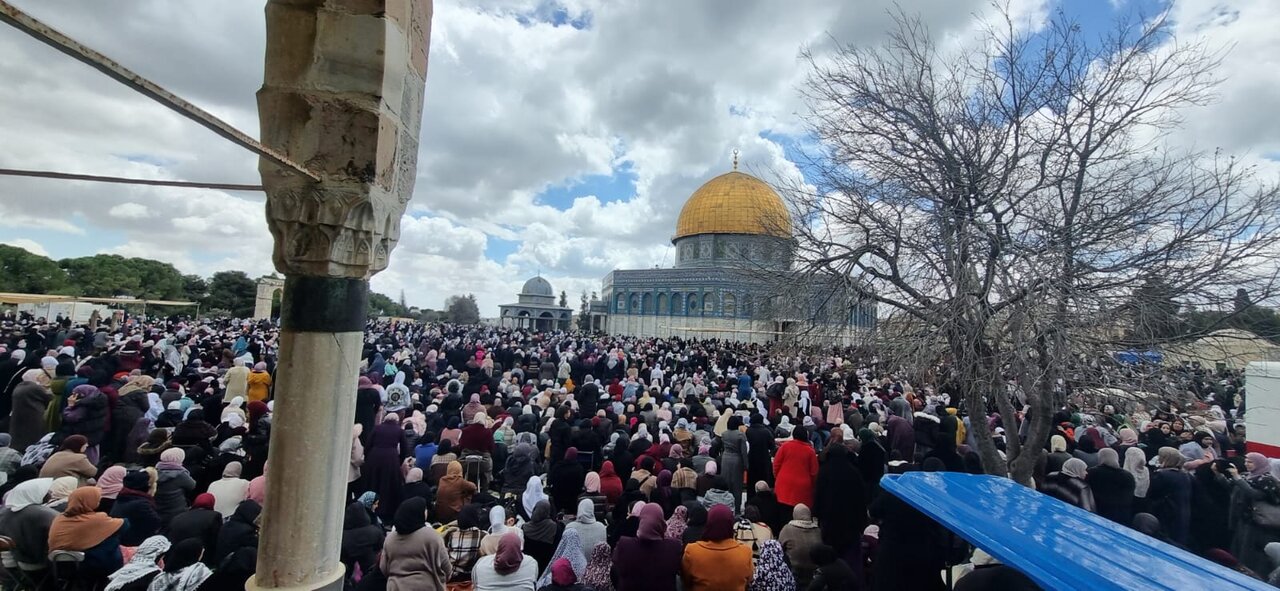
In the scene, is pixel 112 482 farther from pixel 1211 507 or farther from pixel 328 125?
pixel 1211 507

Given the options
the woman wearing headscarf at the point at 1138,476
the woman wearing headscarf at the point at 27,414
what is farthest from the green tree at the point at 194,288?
the woman wearing headscarf at the point at 1138,476

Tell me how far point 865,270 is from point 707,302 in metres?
35.9

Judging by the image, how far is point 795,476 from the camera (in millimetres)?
6102

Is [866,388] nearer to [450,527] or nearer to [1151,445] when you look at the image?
[1151,445]

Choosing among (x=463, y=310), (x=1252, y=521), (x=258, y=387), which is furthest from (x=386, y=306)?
(x=1252, y=521)

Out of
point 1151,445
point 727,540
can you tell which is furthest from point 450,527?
point 1151,445

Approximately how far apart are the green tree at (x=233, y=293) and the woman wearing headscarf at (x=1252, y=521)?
54.6 metres

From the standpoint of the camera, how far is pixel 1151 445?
828 centimetres

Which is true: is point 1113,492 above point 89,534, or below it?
above

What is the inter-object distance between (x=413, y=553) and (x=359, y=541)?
0.73m

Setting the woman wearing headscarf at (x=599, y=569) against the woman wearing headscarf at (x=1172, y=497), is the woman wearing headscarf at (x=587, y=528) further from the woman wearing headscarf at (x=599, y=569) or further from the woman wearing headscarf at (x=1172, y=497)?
the woman wearing headscarf at (x=1172, y=497)

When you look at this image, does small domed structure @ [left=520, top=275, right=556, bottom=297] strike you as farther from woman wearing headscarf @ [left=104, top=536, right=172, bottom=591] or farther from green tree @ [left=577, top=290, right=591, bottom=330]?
woman wearing headscarf @ [left=104, top=536, right=172, bottom=591]

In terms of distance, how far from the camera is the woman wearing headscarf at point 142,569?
3.33 metres

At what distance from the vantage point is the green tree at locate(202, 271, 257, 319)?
46028mm
